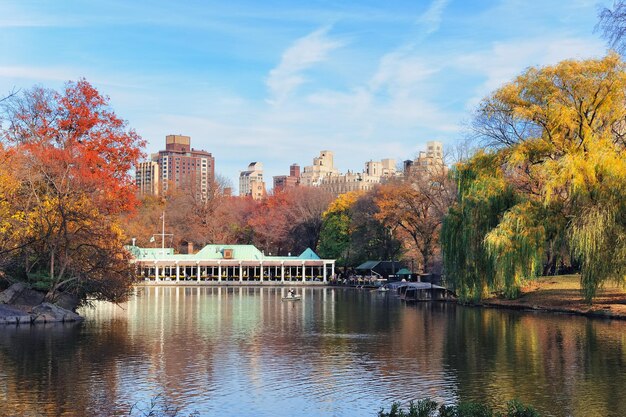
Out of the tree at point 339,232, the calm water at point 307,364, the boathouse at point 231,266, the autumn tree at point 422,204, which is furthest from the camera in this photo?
the tree at point 339,232

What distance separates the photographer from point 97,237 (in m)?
34.1

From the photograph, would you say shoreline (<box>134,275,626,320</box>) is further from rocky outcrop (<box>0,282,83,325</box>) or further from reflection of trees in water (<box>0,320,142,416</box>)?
rocky outcrop (<box>0,282,83,325</box>)

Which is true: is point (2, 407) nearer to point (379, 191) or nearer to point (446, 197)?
point (446, 197)

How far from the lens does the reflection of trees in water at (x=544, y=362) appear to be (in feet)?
52.7

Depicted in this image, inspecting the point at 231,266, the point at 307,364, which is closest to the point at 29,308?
the point at 307,364

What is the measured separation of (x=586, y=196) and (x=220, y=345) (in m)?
19.6

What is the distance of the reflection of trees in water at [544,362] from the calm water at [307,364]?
43mm

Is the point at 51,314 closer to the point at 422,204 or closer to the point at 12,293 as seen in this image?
the point at 12,293

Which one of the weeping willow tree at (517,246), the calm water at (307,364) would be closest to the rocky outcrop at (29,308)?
the calm water at (307,364)

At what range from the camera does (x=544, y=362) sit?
21141 mm

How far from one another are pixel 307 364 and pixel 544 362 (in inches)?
281

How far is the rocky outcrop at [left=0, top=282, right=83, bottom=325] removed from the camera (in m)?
31.0

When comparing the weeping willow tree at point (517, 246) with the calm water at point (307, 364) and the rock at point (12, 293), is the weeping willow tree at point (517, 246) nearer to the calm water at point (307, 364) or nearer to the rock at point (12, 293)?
the calm water at point (307, 364)

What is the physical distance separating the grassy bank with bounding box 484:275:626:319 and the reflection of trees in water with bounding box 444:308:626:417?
1.92 meters
